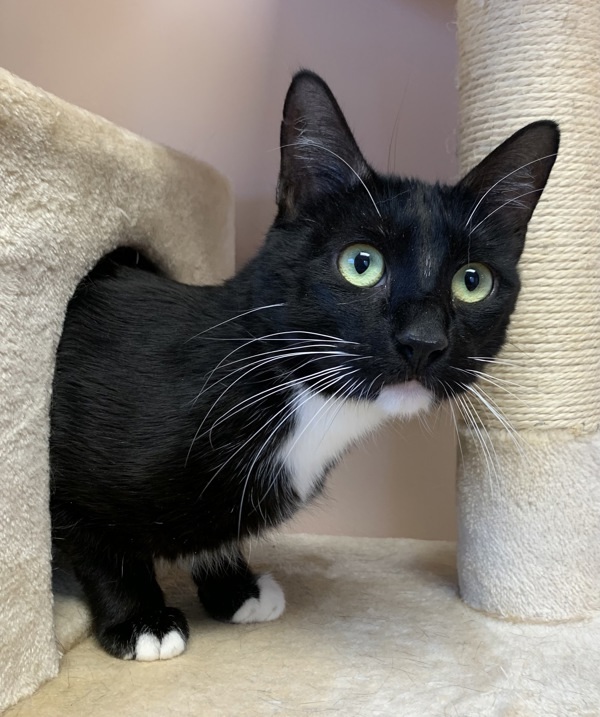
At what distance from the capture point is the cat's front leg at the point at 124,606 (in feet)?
2.93

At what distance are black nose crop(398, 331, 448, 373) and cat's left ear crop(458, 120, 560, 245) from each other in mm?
202

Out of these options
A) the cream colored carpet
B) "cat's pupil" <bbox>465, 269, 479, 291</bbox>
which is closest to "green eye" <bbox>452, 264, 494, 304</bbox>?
"cat's pupil" <bbox>465, 269, 479, 291</bbox>

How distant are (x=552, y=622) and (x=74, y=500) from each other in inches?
27.5

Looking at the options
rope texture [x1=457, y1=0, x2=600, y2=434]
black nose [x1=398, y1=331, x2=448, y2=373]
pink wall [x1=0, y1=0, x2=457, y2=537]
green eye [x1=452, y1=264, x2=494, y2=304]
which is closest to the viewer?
black nose [x1=398, y1=331, x2=448, y2=373]

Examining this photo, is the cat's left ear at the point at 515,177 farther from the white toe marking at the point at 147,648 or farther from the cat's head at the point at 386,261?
the white toe marking at the point at 147,648

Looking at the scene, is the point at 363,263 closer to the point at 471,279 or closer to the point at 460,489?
the point at 471,279

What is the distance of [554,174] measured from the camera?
1030 mm

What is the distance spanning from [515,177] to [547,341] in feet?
0.83

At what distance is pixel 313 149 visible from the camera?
2.85 feet

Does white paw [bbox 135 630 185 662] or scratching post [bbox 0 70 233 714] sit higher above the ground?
scratching post [bbox 0 70 233 714]

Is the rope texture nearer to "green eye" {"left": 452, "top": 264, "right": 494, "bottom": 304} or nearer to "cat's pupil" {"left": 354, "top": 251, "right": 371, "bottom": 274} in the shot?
"green eye" {"left": 452, "top": 264, "right": 494, "bottom": 304}

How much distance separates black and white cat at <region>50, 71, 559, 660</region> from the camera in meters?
0.81

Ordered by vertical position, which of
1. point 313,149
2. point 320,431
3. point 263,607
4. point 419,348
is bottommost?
point 263,607

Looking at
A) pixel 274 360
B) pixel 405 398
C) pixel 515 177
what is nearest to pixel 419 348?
pixel 405 398
